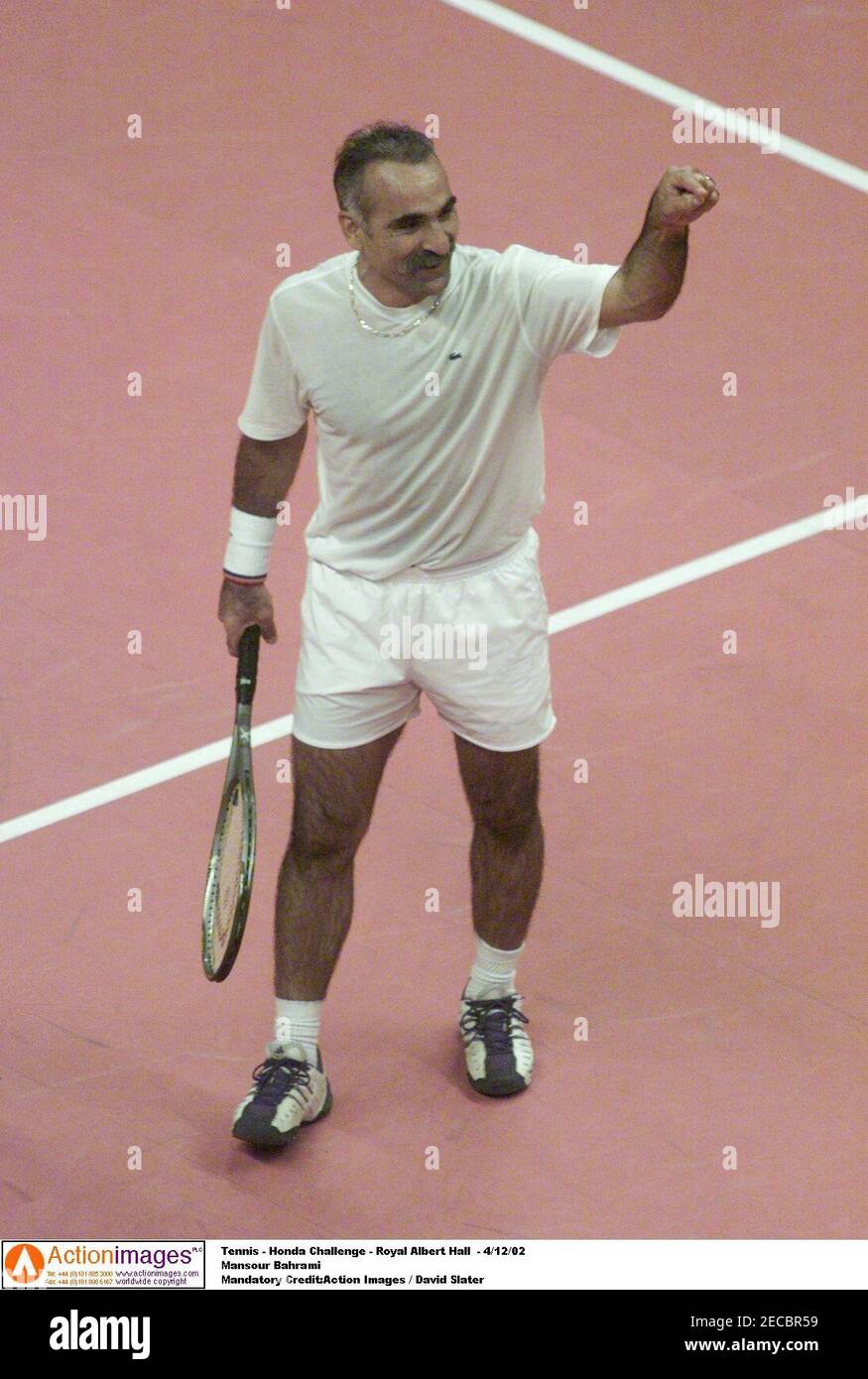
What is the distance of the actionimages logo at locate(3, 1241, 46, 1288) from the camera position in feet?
15.4

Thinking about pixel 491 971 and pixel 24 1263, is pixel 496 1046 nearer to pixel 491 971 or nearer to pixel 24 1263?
pixel 491 971

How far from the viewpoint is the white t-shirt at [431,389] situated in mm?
4695

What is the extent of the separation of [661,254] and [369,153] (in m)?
0.74

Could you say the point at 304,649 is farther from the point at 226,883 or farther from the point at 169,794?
the point at 169,794

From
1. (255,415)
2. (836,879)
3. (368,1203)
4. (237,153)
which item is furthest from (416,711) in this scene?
(237,153)

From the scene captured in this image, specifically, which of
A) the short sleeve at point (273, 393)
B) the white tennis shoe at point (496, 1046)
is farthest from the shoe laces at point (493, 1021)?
the short sleeve at point (273, 393)

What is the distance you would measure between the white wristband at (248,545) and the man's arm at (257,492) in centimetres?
2

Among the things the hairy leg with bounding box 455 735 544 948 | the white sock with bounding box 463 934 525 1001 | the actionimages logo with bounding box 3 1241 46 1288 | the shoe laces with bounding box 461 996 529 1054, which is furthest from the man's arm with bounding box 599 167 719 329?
the actionimages logo with bounding box 3 1241 46 1288

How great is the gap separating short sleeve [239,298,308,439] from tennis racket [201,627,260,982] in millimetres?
529

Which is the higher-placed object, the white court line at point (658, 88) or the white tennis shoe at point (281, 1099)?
the white court line at point (658, 88)

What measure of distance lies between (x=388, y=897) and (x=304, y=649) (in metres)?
1.23

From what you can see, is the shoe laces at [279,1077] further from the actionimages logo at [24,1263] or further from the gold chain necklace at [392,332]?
the gold chain necklace at [392,332]

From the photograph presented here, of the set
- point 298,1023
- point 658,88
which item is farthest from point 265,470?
point 658,88

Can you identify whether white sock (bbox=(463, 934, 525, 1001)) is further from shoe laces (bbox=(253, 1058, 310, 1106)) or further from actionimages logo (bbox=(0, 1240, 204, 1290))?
actionimages logo (bbox=(0, 1240, 204, 1290))
